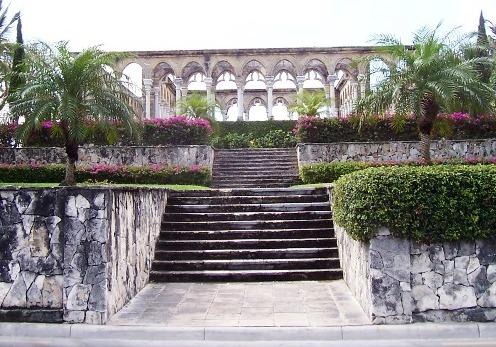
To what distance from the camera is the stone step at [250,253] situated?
28.8 ft

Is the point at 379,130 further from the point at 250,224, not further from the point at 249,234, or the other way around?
the point at 249,234

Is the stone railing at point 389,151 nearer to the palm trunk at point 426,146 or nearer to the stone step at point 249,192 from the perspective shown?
the palm trunk at point 426,146

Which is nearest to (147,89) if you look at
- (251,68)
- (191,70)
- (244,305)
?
(191,70)

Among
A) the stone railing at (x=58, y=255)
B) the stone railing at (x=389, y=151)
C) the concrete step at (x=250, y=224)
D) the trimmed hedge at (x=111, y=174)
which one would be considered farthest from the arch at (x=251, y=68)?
the stone railing at (x=58, y=255)

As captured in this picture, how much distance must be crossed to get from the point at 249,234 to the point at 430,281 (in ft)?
13.4

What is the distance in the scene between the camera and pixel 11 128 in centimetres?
1728

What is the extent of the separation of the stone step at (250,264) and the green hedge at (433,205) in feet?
8.53

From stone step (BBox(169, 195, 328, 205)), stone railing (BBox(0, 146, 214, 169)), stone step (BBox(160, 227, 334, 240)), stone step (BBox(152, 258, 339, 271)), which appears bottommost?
stone step (BBox(152, 258, 339, 271))

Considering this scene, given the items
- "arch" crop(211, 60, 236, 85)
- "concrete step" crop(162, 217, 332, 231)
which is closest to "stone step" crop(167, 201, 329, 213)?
"concrete step" crop(162, 217, 332, 231)

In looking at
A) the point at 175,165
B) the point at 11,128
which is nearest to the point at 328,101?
the point at 175,165

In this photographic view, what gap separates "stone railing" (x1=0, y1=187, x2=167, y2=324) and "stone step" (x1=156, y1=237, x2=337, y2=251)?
8.68 feet

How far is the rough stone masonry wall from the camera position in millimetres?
5961

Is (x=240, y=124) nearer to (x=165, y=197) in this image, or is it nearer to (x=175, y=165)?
(x=175, y=165)

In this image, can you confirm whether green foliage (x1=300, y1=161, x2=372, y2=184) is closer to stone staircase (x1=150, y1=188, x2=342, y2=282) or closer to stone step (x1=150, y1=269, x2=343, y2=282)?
stone staircase (x1=150, y1=188, x2=342, y2=282)
